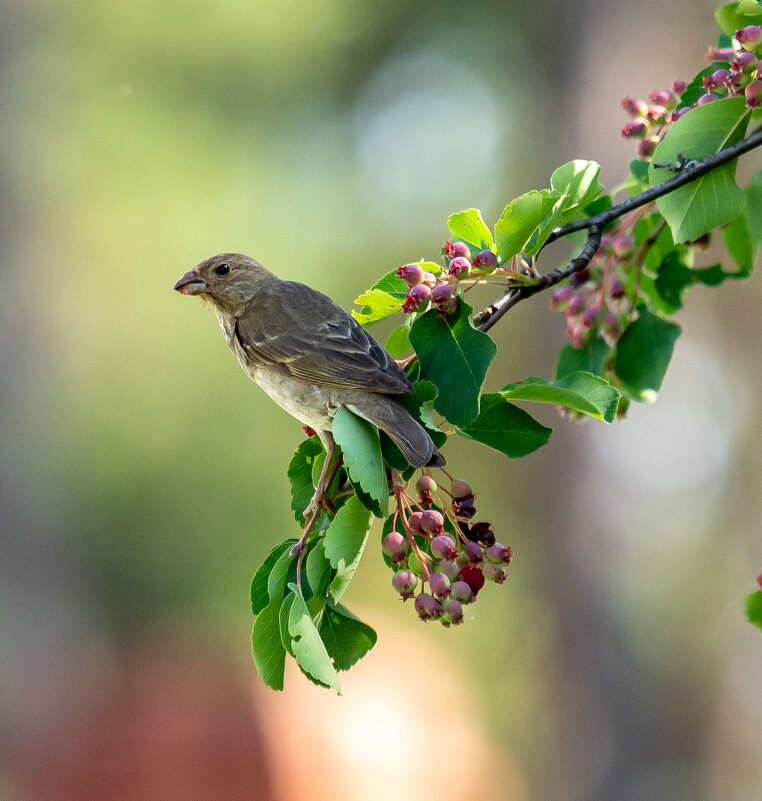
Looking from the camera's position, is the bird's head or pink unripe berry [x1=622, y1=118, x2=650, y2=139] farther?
the bird's head

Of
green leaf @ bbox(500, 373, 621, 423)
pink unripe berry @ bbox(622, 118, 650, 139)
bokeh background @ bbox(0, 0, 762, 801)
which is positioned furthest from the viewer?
bokeh background @ bbox(0, 0, 762, 801)

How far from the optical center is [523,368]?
995cm

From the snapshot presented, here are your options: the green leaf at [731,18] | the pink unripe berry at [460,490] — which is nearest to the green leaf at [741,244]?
the green leaf at [731,18]

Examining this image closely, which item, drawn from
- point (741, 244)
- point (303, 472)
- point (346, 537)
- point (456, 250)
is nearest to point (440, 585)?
point (346, 537)

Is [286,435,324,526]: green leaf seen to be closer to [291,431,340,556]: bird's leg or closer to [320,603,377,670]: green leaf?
[291,431,340,556]: bird's leg

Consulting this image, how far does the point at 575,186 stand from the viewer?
4.89 feet

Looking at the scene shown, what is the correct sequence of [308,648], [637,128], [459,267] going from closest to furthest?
[308,648]
[459,267]
[637,128]

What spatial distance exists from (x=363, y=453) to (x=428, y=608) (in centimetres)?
27

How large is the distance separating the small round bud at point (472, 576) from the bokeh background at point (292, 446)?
5042mm

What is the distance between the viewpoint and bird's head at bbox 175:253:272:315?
243cm

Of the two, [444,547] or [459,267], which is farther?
[459,267]

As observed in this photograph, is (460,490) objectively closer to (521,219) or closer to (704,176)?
(521,219)

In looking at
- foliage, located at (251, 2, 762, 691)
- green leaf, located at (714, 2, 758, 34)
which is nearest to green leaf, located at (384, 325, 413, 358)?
foliage, located at (251, 2, 762, 691)

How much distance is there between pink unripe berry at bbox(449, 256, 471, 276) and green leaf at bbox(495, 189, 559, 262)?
0.23 ft
